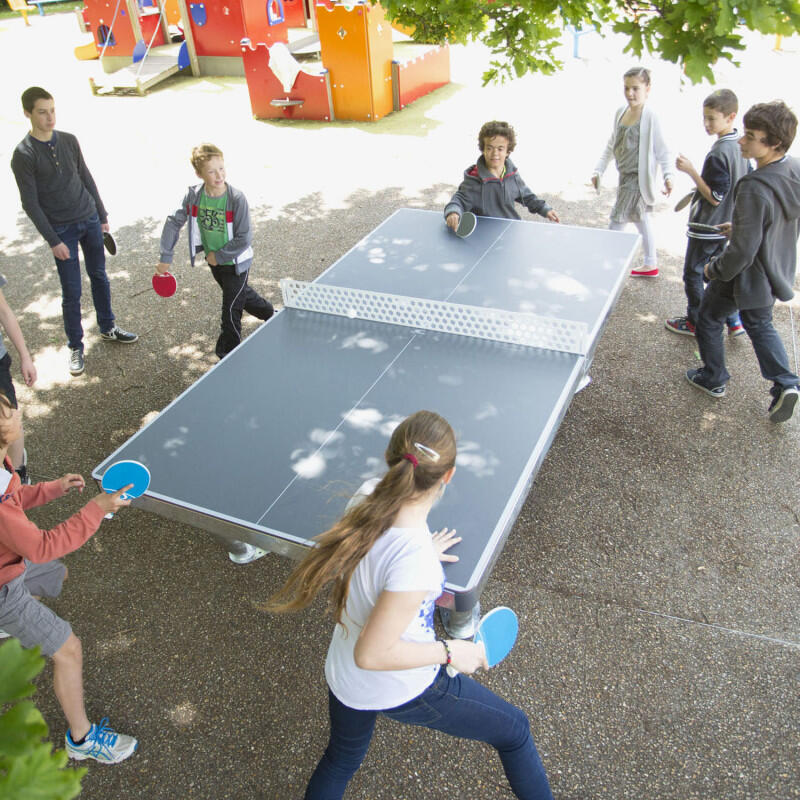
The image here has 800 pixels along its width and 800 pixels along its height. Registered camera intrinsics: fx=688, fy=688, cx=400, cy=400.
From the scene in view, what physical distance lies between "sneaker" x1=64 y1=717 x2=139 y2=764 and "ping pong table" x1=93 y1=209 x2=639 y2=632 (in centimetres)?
104

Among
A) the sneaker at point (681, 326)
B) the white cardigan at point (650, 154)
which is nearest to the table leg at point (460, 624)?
the sneaker at point (681, 326)

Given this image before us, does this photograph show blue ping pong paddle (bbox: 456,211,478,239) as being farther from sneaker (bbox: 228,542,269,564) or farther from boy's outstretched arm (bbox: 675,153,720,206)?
sneaker (bbox: 228,542,269,564)

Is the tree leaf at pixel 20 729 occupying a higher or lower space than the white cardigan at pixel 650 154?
higher

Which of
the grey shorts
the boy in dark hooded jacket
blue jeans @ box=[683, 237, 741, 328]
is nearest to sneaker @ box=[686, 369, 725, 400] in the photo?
blue jeans @ box=[683, 237, 741, 328]

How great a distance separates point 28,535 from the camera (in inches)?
101

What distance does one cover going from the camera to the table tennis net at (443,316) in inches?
154

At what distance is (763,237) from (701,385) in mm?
1261

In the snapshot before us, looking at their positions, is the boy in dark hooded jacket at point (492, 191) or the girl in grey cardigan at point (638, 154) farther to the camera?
the girl in grey cardigan at point (638, 154)

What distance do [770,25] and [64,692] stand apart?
3.79 metres

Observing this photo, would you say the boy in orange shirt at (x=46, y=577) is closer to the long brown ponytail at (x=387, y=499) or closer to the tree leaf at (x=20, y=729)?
the long brown ponytail at (x=387, y=499)

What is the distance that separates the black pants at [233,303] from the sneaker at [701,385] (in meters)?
3.35

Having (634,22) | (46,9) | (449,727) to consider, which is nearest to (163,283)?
(634,22)

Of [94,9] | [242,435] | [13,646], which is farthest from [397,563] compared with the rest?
[94,9]

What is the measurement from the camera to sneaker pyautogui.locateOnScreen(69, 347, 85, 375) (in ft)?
19.6
